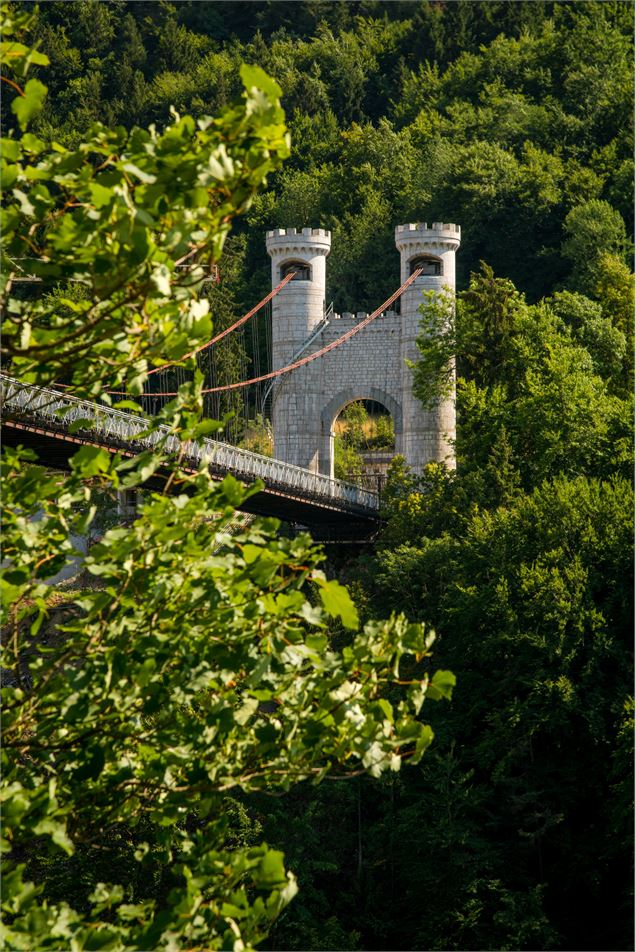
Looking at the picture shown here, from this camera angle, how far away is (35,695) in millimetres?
6254

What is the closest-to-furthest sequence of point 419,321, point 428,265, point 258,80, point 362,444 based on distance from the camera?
point 258,80, point 419,321, point 428,265, point 362,444

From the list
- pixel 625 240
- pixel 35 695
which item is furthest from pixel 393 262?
pixel 35 695

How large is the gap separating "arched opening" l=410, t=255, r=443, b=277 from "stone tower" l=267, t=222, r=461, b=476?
0.08 feet

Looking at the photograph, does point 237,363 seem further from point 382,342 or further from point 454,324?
point 454,324

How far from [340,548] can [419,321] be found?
518 cm

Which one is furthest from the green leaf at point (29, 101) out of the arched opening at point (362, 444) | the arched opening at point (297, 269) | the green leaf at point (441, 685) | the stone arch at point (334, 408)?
the arched opening at point (362, 444)

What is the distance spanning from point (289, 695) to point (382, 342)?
103 ft

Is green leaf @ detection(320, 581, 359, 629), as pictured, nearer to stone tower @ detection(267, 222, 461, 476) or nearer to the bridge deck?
the bridge deck

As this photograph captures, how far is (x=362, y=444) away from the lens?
43906 mm

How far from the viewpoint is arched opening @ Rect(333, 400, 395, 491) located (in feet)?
133

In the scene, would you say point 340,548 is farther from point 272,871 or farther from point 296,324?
point 272,871

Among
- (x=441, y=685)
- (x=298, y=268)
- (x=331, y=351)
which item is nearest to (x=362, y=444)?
(x=331, y=351)

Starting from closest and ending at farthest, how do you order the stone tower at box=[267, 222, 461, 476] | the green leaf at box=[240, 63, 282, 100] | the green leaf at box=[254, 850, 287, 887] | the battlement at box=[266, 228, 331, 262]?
the green leaf at box=[240, 63, 282, 100] < the green leaf at box=[254, 850, 287, 887] < the stone tower at box=[267, 222, 461, 476] < the battlement at box=[266, 228, 331, 262]

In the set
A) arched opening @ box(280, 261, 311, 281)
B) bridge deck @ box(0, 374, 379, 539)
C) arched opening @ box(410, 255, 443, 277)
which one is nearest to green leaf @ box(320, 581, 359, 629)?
bridge deck @ box(0, 374, 379, 539)
